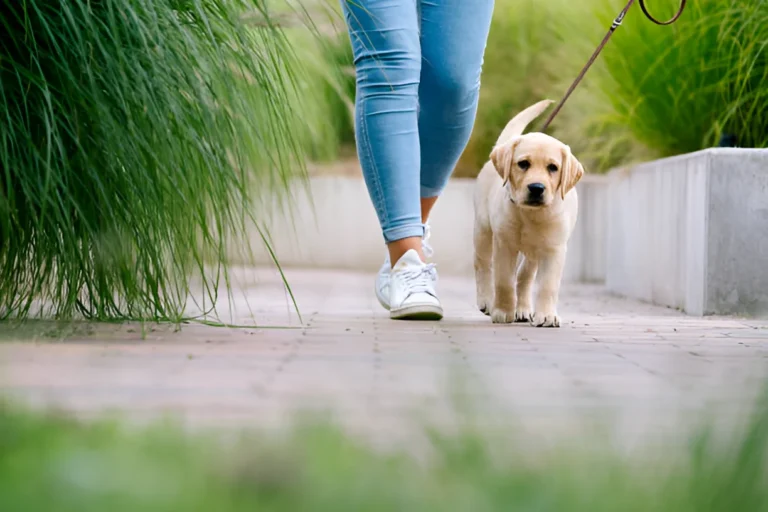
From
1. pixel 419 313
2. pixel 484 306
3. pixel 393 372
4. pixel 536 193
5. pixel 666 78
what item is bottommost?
pixel 484 306

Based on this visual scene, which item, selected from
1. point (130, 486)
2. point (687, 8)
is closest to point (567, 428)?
point (130, 486)

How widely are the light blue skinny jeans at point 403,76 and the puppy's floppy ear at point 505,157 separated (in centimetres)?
16

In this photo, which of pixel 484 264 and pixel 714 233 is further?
pixel 714 233

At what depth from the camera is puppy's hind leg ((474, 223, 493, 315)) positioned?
111 inches

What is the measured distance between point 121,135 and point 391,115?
87 cm

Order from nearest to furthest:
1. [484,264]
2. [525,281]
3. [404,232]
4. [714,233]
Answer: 1. [404,232]
2. [525,281]
3. [484,264]
4. [714,233]

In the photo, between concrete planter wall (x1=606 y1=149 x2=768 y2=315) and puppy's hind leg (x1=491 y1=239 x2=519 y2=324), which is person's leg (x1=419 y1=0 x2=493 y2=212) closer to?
puppy's hind leg (x1=491 y1=239 x2=519 y2=324)

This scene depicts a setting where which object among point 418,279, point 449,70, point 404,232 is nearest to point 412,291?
point 418,279

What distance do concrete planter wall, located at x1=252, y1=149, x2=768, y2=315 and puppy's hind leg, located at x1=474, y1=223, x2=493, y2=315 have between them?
0.53 meters

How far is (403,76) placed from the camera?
233 cm

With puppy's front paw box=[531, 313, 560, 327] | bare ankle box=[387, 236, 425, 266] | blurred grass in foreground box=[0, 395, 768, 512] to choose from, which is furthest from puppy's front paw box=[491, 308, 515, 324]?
blurred grass in foreground box=[0, 395, 768, 512]

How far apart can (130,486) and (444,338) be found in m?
1.21

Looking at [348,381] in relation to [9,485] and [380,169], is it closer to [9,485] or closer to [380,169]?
[9,485]

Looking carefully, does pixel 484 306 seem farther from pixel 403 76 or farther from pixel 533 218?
pixel 403 76
